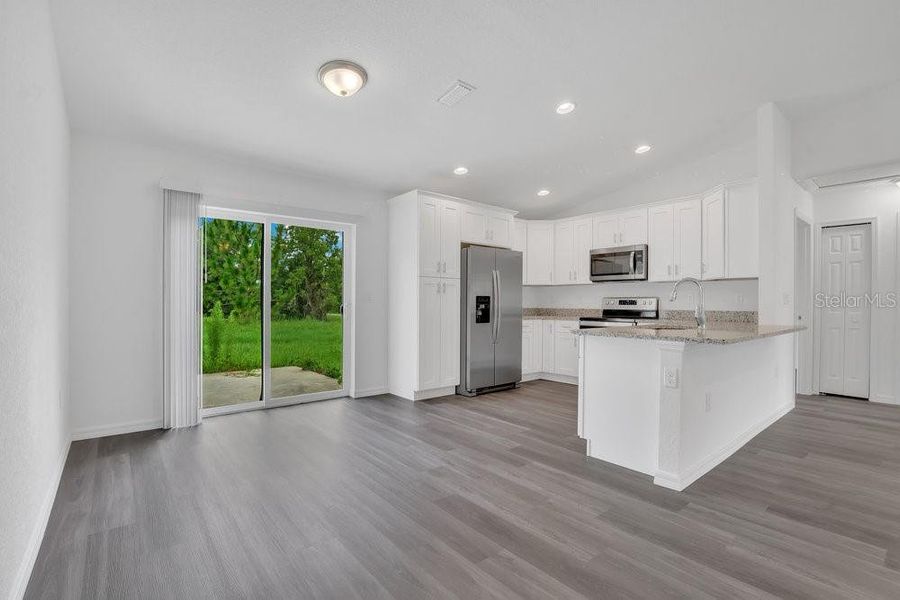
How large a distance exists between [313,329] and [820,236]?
20.0 ft

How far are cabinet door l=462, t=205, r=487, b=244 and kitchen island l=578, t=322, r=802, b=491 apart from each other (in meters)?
2.44

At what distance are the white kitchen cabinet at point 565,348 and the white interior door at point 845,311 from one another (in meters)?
2.87

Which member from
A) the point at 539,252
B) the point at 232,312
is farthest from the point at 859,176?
the point at 232,312

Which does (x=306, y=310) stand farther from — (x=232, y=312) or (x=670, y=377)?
(x=670, y=377)

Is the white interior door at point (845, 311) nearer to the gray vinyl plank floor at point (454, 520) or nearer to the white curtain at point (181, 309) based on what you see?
the gray vinyl plank floor at point (454, 520)

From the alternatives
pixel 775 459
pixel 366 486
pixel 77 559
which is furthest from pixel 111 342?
pixel 775 459

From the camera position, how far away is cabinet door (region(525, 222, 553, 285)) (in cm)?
618

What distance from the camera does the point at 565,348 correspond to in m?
5.80

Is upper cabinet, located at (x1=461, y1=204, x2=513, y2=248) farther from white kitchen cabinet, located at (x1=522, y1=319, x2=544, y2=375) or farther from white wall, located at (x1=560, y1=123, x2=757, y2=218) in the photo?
white wall, located at (x1=560, y1=123, x2=757, y2=218)

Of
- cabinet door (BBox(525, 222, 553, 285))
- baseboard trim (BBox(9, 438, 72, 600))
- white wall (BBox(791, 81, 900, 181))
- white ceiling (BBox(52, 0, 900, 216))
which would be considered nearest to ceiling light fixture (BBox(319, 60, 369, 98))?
white ceiling (BBox(52, 0, 900, 216))

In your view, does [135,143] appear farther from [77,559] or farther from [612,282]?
[612,282]

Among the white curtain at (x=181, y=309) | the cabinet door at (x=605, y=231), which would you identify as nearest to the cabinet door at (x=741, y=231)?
the cabinet door at (x=605, y=231)

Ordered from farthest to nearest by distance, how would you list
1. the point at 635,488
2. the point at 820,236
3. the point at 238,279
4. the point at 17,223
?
1. the point at 820,236
2. the point at 238,279
3. the point at 635,488
4. the point at 17,223

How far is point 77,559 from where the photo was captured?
186 cm
